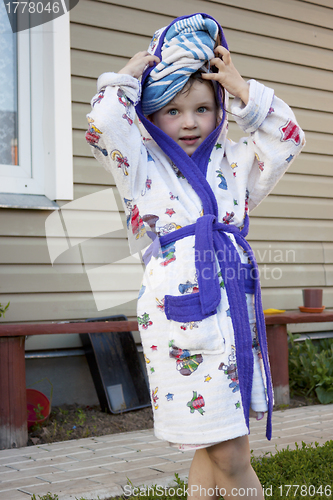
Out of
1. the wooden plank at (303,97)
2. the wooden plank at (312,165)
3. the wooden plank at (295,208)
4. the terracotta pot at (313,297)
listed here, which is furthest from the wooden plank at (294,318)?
the wooden plank at (303,97)

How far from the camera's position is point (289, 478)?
7.24ft

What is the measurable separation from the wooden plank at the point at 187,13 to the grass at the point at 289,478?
312 centimetres

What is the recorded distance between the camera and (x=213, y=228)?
158cm

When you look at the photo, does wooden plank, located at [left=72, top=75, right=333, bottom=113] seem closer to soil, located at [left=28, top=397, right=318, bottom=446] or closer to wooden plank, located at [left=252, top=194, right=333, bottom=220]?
wooden plank, located at [left=252, top=194, right=333, bottom=220]

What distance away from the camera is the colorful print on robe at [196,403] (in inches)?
55.4

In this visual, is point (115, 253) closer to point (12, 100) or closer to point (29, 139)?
point (29, 139)

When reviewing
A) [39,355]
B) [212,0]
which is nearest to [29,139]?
[39,355]

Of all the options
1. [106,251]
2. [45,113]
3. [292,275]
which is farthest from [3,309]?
[292,275]

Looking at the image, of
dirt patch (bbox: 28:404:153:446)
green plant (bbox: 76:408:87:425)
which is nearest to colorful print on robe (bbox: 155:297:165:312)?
dirt patch (bbox: 28:404:153:446)

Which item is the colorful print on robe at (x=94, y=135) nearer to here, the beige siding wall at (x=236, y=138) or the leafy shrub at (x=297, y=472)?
the leafy shrub at (x=297, y=472)

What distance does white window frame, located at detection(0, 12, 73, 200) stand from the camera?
139 inches

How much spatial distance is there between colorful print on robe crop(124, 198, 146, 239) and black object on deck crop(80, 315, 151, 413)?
6.58 feet

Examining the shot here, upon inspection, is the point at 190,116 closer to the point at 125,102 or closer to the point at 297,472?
the point at 125,102

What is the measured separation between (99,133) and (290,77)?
3.55 m
